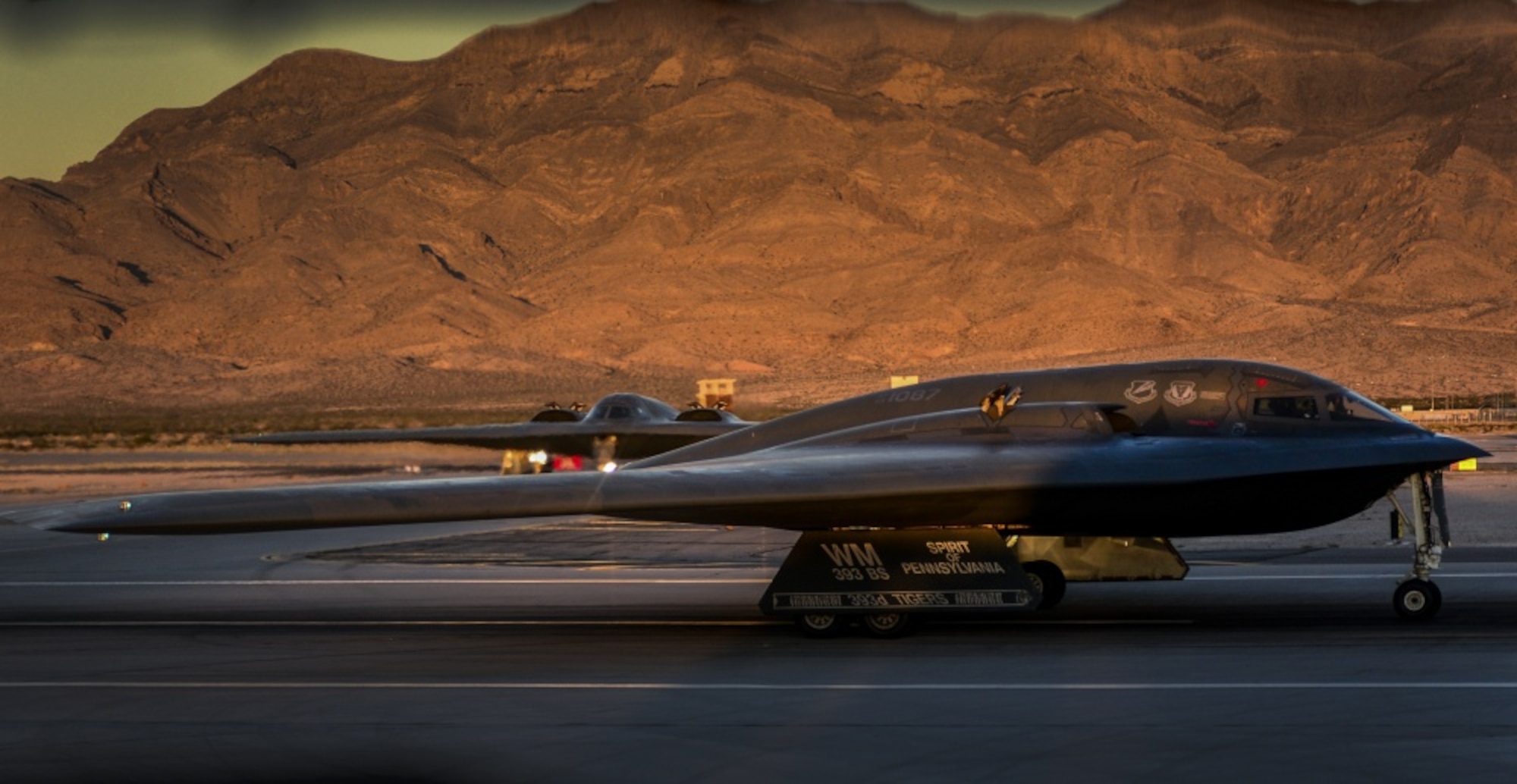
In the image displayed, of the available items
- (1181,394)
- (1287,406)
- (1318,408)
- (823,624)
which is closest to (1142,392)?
(1181,394)

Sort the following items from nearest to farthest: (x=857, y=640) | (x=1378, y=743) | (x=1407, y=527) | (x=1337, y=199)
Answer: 1. (x=1378, y=743)
2. (x=857, y=640)
3. (x=1407, y=527)
4. (x=1337, y=199)

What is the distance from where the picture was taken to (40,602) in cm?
2183

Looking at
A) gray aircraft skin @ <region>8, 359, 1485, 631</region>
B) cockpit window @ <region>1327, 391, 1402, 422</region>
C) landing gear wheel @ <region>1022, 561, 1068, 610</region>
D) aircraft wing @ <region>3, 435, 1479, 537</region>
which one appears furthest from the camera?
landing gear wheel @ <region>1022, 561, 1068, 610</region>

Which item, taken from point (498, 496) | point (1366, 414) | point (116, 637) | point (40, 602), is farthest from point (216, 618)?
point (1366, 414)

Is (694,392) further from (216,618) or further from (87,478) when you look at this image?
(216,618)

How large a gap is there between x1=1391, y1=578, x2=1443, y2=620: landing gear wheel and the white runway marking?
156 inches

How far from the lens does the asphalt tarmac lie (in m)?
11.7

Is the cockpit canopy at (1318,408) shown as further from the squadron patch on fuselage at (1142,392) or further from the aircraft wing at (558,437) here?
the aircraft wing at (558,437)

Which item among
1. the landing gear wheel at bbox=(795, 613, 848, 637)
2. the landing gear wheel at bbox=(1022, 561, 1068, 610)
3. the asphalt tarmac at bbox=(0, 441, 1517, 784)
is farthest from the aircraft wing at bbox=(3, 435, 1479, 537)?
the landing gear wheel at bbox=(1022, 561, 1068, 610)

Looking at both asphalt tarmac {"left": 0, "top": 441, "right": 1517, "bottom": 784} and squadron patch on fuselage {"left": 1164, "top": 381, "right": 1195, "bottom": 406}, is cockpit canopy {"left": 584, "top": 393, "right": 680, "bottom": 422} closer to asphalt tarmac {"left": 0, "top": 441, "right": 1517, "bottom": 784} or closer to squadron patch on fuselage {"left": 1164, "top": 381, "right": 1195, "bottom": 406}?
asphalt tarmac {"left": 0, "top": 441, "right": 1517, "bottom": 784}

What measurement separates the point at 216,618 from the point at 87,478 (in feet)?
115

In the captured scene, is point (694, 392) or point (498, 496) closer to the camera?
point (498, 496)

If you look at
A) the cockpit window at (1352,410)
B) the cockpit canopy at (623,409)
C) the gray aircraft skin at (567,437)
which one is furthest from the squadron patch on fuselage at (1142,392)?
the cockpit canopy at (623,409)

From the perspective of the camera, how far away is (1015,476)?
17.2m
